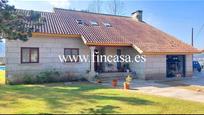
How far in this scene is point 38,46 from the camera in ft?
69.1

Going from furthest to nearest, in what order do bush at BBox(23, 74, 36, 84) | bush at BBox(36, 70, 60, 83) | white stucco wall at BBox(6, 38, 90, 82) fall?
1. bush at BBox(36, 70, 60, 83)
2. bush at BBox(23, 74, 36, 84)
3. white stucco wall at BBox(6, 38, 90, 82)

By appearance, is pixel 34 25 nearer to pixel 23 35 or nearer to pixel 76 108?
pixel 23 35

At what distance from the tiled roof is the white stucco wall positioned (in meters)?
0.85

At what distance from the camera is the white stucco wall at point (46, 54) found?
20.0m

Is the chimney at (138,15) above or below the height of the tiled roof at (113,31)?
above

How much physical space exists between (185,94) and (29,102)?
8.84 m

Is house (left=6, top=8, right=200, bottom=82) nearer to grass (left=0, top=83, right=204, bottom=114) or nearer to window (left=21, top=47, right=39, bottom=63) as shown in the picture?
window (left=21, top=47, right=39, bottom=63)

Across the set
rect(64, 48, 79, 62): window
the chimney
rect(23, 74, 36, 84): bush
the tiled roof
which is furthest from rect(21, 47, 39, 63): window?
the chimney

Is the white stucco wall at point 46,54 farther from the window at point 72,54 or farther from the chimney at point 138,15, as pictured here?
the chimney at point 138,15

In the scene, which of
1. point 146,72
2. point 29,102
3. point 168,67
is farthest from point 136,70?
point 29,102

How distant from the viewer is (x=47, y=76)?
2081 cm

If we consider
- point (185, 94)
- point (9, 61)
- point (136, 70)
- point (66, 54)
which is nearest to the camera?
point (185, 94)

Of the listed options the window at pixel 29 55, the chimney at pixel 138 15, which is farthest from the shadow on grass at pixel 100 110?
the chimney at pixel 138 15

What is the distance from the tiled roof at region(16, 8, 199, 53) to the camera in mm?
22828
